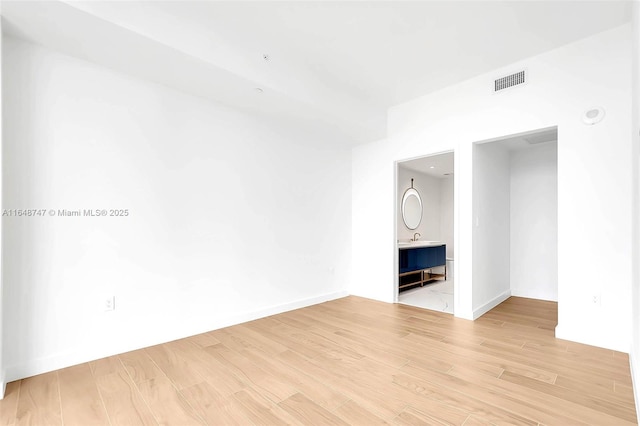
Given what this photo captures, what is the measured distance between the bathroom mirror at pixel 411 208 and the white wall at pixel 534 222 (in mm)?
2079

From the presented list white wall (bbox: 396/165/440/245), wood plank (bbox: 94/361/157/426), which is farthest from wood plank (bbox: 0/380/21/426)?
white wall (bbox: 396/165/440/245)

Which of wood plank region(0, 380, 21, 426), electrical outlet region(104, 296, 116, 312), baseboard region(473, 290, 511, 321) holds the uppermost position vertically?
electrical outlet region(104, 296, 116, 312)

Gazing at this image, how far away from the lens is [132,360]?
2504 mm

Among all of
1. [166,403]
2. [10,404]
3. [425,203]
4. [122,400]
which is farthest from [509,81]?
[10,404]

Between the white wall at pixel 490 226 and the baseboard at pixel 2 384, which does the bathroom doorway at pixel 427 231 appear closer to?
the white wall at pixel 490 226

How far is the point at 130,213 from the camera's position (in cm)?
274

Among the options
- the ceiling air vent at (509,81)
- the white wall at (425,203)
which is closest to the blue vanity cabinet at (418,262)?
the white wall at (425,203)

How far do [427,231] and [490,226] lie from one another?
3.07m

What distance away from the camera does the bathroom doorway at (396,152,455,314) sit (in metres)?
4.92

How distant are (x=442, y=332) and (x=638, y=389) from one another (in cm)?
148

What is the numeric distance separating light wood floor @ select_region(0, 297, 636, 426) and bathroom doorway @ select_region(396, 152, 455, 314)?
1512mm

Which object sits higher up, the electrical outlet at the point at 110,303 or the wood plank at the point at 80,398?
the electrical outlet at the point at 110,303

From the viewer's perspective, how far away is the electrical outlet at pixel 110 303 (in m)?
2.58

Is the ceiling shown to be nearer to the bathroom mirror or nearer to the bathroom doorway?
the bathroom doorway
